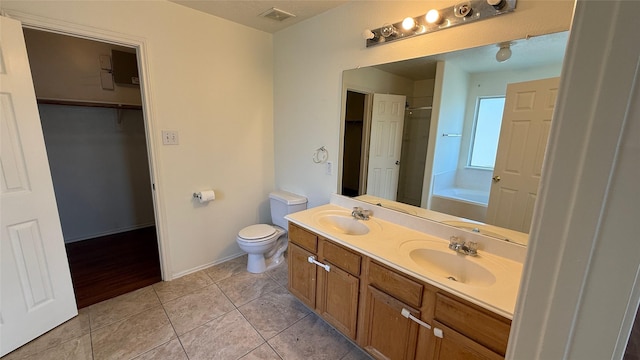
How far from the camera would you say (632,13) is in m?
0.32

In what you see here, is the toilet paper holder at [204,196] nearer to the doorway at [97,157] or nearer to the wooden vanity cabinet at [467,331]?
the doorway at [97,157]

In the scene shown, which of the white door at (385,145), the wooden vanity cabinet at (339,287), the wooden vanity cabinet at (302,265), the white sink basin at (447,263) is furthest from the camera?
the white door at (385,145)

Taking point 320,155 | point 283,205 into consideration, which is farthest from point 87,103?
point 320,155

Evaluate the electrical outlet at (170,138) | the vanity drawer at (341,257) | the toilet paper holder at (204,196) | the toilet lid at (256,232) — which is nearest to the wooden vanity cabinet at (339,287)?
the vanity drawer at (341,257)

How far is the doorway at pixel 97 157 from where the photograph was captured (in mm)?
2588

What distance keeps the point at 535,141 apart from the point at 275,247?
2.39 meters

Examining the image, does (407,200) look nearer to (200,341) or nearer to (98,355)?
(200,341)

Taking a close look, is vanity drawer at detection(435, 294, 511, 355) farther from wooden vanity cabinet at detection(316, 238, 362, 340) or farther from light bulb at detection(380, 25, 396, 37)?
light bulb at detection(380, 25, 396, 37)

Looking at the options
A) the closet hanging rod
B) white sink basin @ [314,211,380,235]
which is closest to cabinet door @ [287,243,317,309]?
white sink basin @ [314,211,380,235]

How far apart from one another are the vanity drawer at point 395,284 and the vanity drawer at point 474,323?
102 millimetres

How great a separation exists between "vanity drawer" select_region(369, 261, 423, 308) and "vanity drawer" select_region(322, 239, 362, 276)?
11cm

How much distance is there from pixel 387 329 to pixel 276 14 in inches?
98.3

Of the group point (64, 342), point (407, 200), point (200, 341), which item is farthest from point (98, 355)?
point (407, 200)

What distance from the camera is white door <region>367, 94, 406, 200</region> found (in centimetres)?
196
